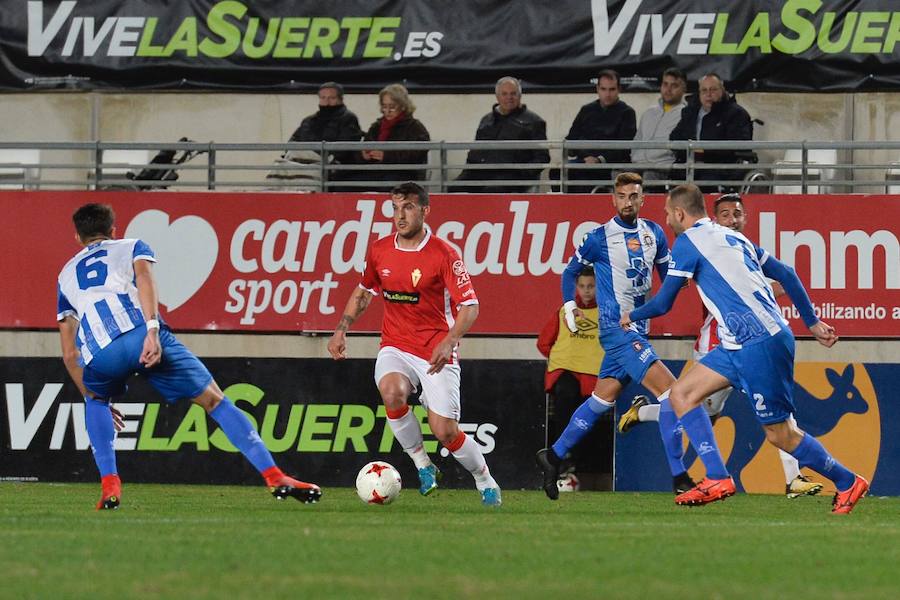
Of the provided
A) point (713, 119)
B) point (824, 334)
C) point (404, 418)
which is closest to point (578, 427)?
point (404, 418)

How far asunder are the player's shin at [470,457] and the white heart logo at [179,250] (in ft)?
19.9

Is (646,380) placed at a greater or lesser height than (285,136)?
lesser

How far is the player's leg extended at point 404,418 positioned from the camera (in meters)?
11.9

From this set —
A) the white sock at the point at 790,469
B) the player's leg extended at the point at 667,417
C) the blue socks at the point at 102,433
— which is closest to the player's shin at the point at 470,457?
the player's leg extended at the point at 667,417

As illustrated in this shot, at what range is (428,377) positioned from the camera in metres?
11.8

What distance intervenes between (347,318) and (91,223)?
7.16 ft

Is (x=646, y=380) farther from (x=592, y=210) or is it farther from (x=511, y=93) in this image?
(x=511, y=93)

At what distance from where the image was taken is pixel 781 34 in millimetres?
18641

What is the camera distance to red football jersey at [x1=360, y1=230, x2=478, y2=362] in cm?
1195

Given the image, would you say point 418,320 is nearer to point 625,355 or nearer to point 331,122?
point 625,355

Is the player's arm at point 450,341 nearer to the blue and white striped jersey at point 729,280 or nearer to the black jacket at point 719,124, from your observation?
the blue and white striped jersey at point 729,280

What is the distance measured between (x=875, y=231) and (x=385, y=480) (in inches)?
276

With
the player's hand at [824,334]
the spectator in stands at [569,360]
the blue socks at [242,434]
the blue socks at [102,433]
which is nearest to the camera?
the blue socks at [242,434]

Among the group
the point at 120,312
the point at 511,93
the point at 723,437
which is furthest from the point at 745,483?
the point at 120,312
